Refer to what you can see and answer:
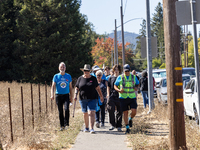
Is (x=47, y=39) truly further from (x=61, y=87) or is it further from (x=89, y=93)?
(x=89, y=93)

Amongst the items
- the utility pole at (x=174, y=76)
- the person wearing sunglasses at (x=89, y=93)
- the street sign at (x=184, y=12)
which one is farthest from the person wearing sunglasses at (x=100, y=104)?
the street sign at (x=184, y=12)

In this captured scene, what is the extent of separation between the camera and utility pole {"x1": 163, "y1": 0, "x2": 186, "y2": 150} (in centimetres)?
622

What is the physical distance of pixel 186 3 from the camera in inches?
247

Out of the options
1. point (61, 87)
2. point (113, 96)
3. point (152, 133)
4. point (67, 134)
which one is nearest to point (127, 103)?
point (113, 96)

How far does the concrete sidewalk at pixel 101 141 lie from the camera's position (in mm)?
7613

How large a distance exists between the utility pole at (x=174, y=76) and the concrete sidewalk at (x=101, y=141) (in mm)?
1468

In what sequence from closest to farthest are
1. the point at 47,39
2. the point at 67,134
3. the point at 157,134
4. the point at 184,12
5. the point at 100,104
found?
the point at 184,12, the point at 157,134, the point at 67,134, the point at 100,104, the point at 47,39

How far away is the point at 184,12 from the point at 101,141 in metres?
3.82

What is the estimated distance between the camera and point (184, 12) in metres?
6.20

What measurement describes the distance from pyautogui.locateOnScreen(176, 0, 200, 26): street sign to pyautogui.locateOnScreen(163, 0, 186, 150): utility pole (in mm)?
101

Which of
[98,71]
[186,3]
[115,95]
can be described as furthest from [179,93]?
[98,71]

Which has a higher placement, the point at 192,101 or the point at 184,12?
the point at 184,12

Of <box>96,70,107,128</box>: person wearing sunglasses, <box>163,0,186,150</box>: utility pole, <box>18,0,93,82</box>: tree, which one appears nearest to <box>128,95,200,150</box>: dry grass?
<box>163,0,186,150</box>: utility pole

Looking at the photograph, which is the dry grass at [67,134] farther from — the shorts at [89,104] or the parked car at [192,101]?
the parked car at [192,101]
